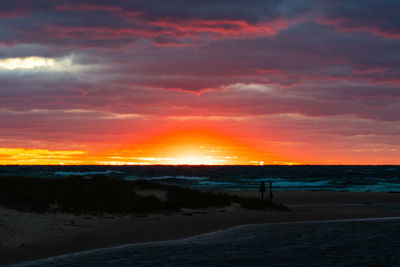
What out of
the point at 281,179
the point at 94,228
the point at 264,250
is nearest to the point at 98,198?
the point at 94,228

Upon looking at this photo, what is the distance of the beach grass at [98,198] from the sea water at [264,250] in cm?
627

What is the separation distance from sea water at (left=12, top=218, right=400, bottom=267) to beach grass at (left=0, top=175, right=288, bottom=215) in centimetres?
627

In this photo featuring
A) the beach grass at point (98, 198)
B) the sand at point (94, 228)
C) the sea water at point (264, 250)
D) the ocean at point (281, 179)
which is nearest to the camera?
the sea water at point (264, 250)

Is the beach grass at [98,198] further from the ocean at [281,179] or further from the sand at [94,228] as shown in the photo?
the ocean at [281,179]

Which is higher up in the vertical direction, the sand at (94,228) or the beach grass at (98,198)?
the beach grass at (98,198)

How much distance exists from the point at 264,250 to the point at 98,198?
11.2 meters

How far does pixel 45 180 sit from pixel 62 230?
9803 millimetres

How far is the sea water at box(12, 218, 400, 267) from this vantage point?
1192cm

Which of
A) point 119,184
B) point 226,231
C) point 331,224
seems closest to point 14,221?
point 226,231

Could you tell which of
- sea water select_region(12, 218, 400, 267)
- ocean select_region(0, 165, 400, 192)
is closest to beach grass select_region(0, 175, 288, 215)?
ocean select_region(0, 165, 400, 192)

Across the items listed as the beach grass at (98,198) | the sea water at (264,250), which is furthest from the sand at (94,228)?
the sea water at (264,250)

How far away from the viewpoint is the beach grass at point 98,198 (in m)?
19.7

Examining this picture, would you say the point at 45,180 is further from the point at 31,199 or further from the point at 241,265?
the point at 241,265

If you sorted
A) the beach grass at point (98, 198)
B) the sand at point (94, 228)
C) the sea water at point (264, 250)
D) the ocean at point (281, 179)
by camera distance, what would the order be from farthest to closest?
the ocean at point (281, 179)
the beach grass at point (98, 198)
the sand at point (94, 228)
the sea water at point (264, 250)
